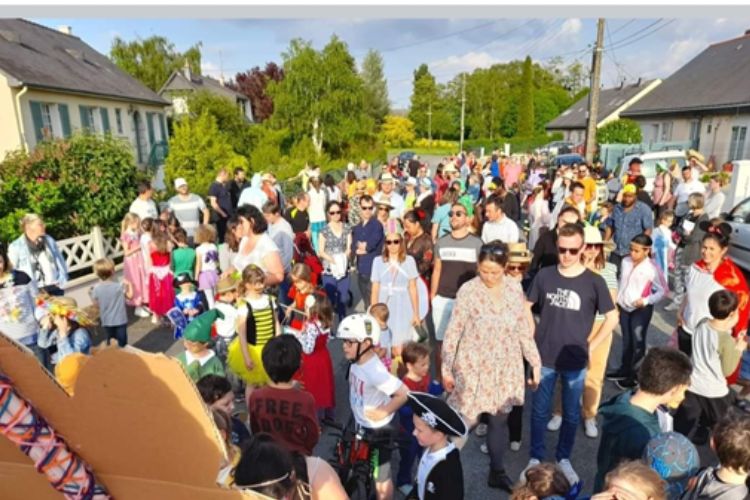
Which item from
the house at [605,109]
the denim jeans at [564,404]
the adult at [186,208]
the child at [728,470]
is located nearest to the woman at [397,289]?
the denim jeans at [564,404]

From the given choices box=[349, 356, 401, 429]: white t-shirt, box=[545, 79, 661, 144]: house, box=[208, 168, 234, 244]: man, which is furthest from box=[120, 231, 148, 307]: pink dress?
box=[545, 79, 661, 144]: house

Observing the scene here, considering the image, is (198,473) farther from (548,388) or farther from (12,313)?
(12,313)

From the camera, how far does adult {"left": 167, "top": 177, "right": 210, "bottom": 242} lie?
820cm

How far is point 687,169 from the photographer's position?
32.6ft

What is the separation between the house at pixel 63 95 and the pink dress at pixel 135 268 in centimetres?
834

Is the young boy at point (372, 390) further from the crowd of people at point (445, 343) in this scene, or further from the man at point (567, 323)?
the man at point (567, 323)

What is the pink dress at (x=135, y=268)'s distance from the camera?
7.05 meters

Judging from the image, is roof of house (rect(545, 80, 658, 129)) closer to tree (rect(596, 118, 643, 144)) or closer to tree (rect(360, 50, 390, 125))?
tree (rect(596, 118, 643, 144))

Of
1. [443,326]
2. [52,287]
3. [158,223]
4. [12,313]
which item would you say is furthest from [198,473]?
[158,223]

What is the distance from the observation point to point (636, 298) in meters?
4.74

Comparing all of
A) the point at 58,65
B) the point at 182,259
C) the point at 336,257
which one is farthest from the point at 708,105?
the point at 58,65

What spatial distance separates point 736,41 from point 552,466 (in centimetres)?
3809

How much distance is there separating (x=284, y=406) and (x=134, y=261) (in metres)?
5.48

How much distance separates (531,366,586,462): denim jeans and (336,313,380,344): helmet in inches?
54.7
